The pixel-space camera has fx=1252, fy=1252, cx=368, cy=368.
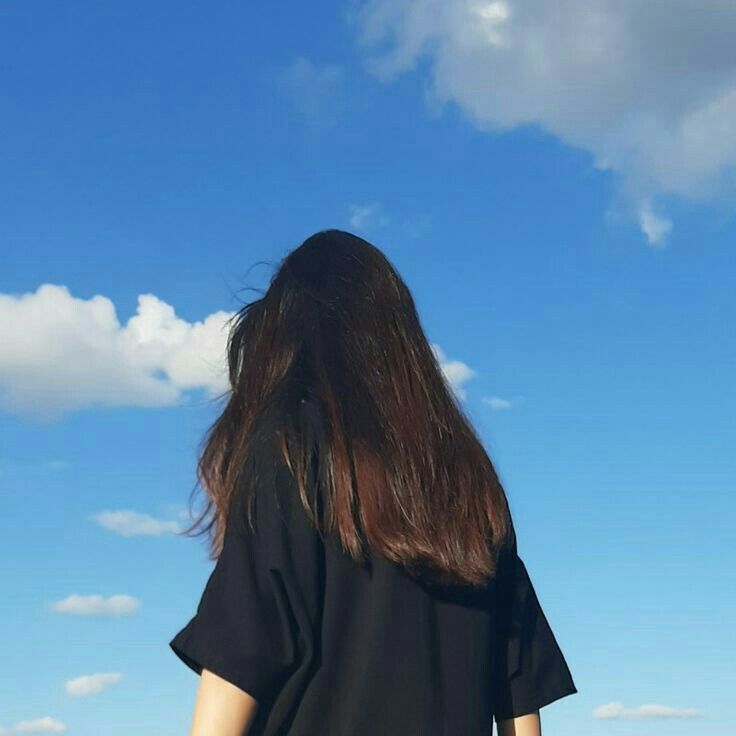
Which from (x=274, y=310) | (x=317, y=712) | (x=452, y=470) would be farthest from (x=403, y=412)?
(x=317, y=712)

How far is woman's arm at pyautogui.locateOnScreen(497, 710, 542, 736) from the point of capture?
4.30m

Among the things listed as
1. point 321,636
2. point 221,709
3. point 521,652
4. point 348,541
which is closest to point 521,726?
point 521,652

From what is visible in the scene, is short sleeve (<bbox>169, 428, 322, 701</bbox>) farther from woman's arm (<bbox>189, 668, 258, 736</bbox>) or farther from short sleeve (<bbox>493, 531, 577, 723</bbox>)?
short sleeve (<bbox>493, 531, 577, 723</bbox>)

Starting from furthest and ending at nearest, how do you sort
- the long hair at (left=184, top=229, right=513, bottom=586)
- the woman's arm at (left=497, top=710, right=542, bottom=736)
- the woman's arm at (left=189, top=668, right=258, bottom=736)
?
1. the woman's arm at (left=497, top=710, right=542, bottom=736)
2. the long hair at (left=184, top=229, right=513, bottom=586)
3. the woman's arm at (left=189, top=668, right=258, bottom=736)

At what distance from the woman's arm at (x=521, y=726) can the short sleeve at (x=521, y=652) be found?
0.02 metres

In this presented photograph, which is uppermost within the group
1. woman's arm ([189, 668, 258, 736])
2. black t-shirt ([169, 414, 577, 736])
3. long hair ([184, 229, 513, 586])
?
long hair ([184, 229, 513, 586])

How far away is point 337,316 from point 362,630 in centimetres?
105

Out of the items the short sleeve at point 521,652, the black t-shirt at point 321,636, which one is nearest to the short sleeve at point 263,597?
the black t-shirt at point 321,636

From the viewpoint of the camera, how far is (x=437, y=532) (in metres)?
3.92

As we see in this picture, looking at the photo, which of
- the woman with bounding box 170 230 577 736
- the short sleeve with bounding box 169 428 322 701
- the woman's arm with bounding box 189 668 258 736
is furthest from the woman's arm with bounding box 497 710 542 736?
the woman's arm with bounding box 189 668 258 736

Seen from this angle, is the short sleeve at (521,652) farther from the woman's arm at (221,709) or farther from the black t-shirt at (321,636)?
the woman's arm at (221,709)

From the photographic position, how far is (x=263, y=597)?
3.76 metres

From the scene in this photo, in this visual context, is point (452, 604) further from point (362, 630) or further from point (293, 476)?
point (293, 476)

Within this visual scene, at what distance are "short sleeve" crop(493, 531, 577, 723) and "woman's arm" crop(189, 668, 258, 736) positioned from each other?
102 centimetres
